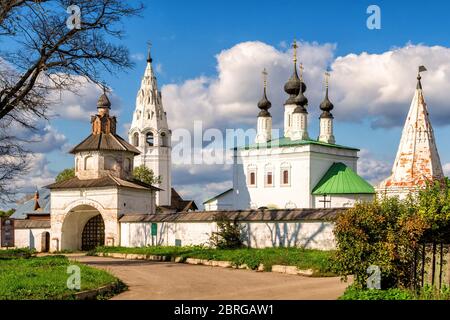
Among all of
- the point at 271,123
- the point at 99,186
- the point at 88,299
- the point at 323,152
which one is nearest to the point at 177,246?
the point at 99,186

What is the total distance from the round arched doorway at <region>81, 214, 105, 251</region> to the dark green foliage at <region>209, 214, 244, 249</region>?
11.0 metres

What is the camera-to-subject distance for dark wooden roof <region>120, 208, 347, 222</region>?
22.7 meters

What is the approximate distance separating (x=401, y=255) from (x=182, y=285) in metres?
5.15

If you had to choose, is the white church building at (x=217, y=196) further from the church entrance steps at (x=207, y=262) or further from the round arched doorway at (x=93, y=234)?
the church entrance steps at (x=207, y=262)

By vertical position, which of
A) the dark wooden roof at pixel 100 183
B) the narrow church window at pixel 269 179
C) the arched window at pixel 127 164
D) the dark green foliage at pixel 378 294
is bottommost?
the dark green foliage at pixel 378 294

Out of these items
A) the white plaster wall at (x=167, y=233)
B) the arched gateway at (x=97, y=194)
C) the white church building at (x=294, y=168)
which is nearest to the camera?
the white plaster wall at (x=167, y=233)

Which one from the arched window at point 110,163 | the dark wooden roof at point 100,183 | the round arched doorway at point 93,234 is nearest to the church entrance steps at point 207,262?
the dark wooden roof at point 100,183

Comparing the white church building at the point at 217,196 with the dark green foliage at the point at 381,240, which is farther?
the white church building at the point at 217,196

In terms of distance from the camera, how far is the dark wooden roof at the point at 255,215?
74.5 feet

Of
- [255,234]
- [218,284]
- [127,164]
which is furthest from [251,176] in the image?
[218,284]

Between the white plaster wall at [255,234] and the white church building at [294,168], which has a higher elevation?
the white church building at [294,168]

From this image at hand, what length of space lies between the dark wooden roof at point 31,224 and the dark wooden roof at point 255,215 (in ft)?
22.8

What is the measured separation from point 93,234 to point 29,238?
13.2 ft
